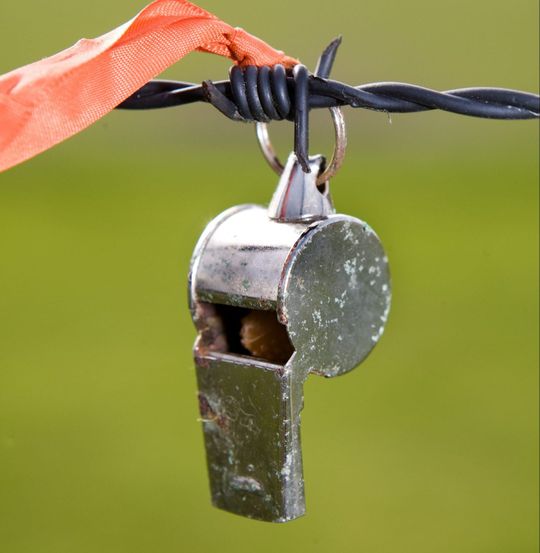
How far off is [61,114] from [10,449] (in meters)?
2.63

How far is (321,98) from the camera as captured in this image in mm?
800

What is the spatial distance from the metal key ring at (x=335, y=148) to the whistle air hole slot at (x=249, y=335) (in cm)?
13

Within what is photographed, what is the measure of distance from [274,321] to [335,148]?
16 cm

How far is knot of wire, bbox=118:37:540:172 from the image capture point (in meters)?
0.79

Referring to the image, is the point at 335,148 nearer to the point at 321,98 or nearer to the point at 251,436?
the point at 321,98

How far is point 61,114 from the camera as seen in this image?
748 millimetres

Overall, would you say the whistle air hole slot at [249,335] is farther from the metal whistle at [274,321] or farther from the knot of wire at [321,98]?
the knot of wire at [321,98]

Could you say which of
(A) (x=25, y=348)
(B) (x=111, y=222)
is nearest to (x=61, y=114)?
(A) (x=25, y=348)

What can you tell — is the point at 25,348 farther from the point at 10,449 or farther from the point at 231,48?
the point at 231,48

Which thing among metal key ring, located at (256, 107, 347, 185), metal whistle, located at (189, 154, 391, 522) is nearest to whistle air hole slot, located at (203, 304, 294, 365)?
metal whistle, located at (189, 154, 391, 522)

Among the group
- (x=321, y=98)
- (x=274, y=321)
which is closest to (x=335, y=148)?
(x=321, y=98)

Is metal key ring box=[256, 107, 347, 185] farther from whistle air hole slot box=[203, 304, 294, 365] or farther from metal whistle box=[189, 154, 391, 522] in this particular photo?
whistle air hole slot box=[203, 304, 294, 365]

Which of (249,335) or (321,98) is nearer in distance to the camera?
(321,98)

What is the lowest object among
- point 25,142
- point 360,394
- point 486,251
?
point 360,394
